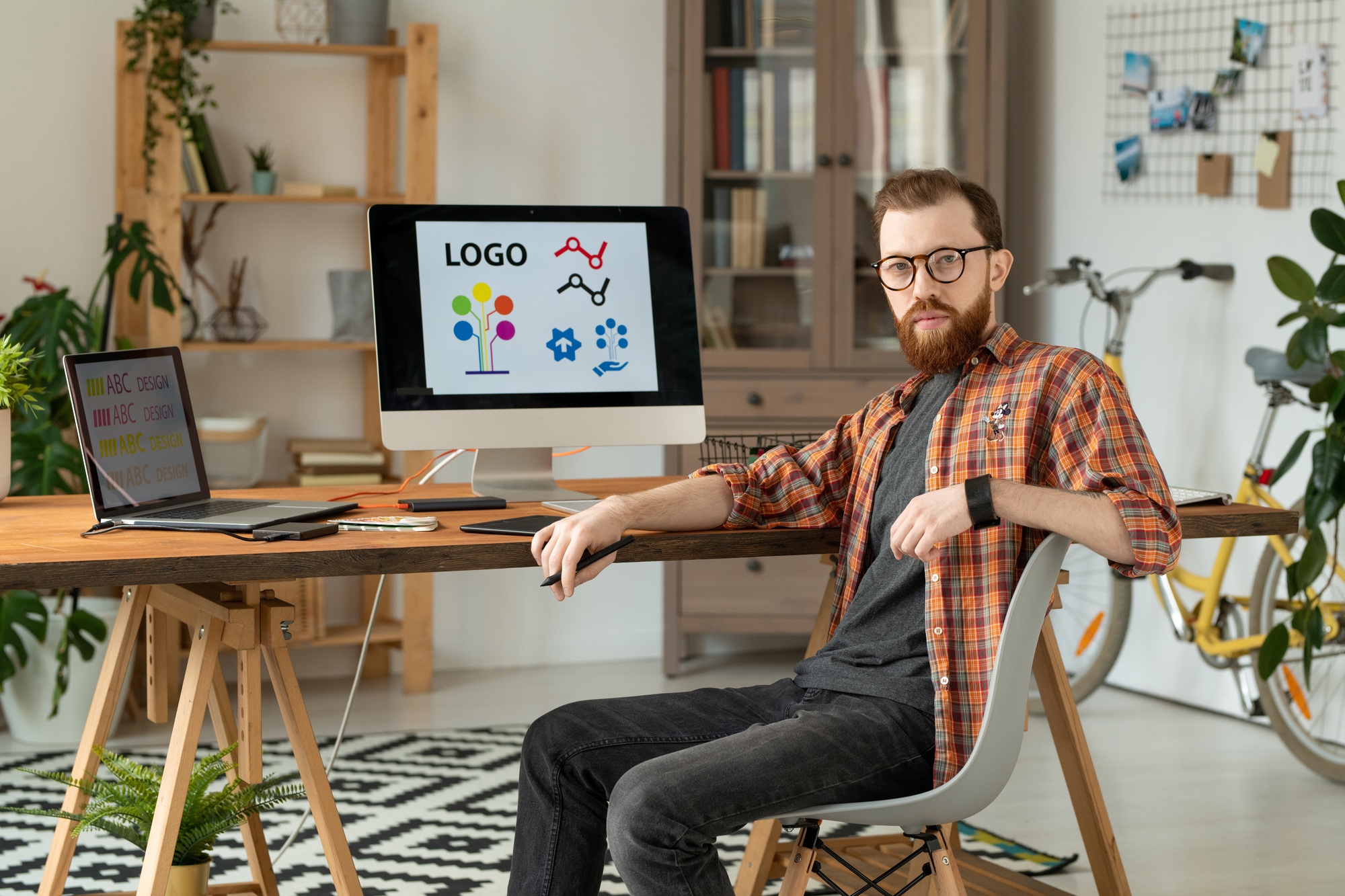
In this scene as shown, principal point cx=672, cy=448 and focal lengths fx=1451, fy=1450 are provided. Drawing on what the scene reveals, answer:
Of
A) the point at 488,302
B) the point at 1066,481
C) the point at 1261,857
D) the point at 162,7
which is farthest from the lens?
the point at 162,7

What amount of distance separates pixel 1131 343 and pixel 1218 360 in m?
0.31

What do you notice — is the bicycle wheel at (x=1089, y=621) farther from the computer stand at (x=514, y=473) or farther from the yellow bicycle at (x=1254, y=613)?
the computer stand at (x=514, y=473)

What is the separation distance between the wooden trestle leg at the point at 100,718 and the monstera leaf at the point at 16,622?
4.56ft

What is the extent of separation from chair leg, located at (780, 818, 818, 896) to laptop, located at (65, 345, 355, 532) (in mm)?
739

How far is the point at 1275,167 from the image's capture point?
354cm

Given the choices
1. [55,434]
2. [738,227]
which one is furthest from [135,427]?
[738,227]

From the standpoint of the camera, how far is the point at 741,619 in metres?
4.08

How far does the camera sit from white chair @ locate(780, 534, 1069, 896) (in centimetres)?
164

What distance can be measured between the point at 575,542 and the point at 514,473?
0.52 metres

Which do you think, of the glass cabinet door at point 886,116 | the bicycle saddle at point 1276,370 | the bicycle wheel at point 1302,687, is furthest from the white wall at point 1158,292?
the glass cabinet door at point 886,116

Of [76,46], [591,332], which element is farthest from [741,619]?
[76,46]

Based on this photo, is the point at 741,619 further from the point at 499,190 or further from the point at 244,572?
the point at 244,572

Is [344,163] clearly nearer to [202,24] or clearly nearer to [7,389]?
[202,24]

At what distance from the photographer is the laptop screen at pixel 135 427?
1835 millimetres
